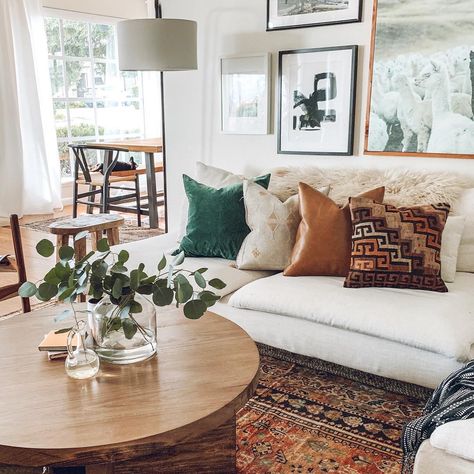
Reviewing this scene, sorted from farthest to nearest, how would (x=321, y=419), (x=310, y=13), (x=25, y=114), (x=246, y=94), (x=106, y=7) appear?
(x=106, y=7) → (x=25, y=114) → (x=246, y=94) → (x=310, y=13) → (x=321, y=419)

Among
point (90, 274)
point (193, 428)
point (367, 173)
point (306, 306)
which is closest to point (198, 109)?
point (367, 173)

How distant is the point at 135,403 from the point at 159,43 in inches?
96.8

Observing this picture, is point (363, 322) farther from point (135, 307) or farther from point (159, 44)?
point (159, 44)

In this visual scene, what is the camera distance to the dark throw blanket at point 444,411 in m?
1.35

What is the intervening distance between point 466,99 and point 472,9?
413 millimetres

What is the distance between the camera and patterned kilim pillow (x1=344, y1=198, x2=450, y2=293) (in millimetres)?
2225

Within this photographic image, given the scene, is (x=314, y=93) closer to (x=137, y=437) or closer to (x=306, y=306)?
(x=306, y=306)

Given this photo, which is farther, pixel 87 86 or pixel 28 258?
pixel 87 86

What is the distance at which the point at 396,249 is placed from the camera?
2.23 m

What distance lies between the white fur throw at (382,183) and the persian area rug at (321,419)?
0.85 m

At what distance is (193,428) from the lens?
4.16 ft

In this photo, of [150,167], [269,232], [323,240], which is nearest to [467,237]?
[323,240]

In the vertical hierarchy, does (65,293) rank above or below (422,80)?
below

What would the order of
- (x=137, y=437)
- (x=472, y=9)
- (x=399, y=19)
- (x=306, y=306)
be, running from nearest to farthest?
(x=137, y=437), (x=306, y=306), (x=472, y=9), (x=399, y=19)
